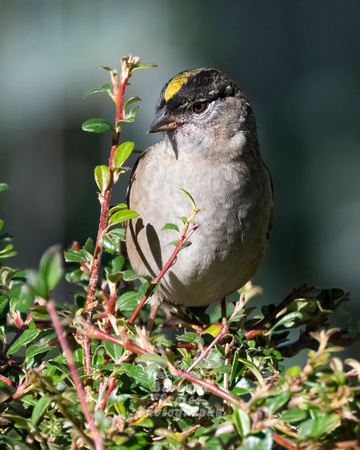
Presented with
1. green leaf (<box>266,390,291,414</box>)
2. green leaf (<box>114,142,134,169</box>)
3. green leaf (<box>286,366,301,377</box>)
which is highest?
green leaf (<box>114,142,134,169</box>)

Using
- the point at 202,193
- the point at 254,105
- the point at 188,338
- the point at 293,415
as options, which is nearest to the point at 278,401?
the point at 293,415

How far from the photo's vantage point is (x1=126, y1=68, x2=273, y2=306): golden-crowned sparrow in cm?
155

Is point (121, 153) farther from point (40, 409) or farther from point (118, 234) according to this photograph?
point (40, 409)

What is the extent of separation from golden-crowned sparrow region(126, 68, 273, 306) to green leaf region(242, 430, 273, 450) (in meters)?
0.86

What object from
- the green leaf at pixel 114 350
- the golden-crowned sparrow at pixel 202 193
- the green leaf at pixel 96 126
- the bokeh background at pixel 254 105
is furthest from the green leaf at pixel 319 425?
the bokeh background at pixel 254 105

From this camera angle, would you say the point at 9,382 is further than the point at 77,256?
No

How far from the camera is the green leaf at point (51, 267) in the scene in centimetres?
62

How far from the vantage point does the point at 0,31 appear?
3.62 metres

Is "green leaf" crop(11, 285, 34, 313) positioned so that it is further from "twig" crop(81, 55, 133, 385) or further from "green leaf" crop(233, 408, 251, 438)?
"green leaf" crop(233, 408, 251, 438)

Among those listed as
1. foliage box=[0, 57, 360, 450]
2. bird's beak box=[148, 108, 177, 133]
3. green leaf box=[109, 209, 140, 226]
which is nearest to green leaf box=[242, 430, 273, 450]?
foliage box=[0, 57, 360, 450]

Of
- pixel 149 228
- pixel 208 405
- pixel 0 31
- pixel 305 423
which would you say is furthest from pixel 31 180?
pixel 305 423

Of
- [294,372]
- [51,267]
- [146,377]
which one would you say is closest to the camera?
[51,267]

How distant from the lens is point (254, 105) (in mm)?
3346

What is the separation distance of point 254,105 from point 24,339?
8.41 feet
